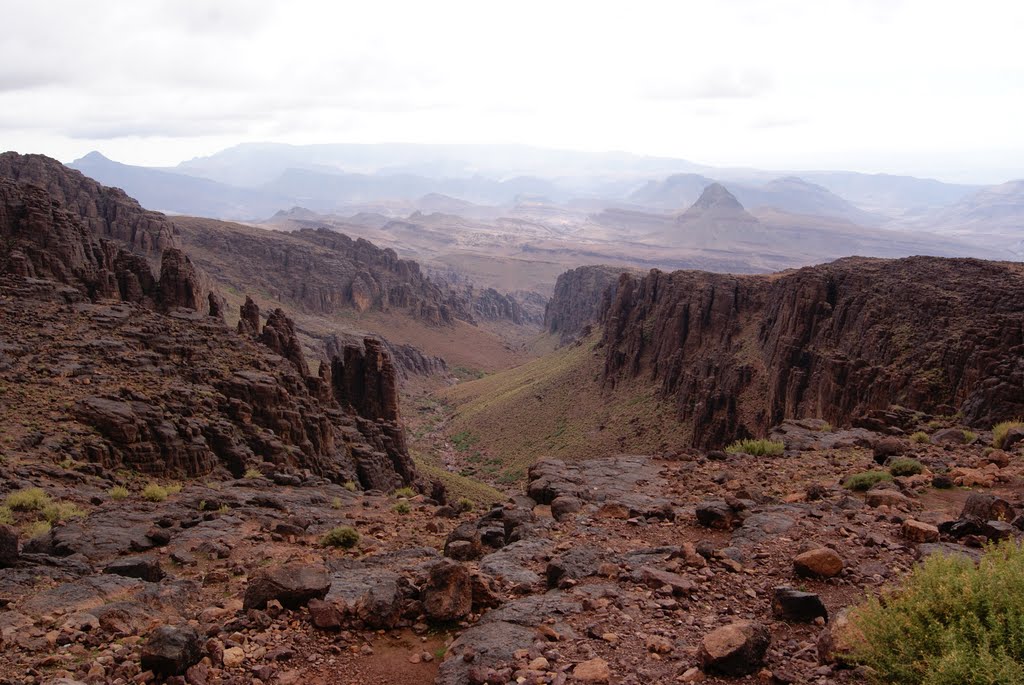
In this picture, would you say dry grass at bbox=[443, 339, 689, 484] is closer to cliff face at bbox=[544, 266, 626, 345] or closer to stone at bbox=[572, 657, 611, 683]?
stone at bbox=[572, 657, 611, 683]

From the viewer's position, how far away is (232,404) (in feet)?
93.1

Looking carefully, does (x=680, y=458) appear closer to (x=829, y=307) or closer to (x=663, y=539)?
(x=663, y=539)

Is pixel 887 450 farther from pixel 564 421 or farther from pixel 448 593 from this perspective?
pixel 564 421

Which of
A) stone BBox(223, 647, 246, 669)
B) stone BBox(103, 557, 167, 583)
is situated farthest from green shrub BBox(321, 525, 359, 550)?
stone BBox(223, 647, 246, 669)

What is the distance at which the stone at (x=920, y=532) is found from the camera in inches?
418

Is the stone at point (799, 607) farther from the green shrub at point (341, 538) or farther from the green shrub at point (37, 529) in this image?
the green shrub at point (37, 529)

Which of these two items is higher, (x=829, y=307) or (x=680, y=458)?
(x=829, y=307)

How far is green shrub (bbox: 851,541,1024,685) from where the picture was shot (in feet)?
18.2

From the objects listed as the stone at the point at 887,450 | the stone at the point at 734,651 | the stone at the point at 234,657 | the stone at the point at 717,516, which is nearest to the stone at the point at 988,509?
the stone at the point at 717,516

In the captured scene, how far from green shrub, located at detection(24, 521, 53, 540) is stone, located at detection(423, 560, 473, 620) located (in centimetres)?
986

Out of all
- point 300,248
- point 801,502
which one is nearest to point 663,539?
point 801,502

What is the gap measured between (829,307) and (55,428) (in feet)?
136

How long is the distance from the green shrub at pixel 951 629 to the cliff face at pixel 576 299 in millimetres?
130523

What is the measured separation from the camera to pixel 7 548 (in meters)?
11.7
